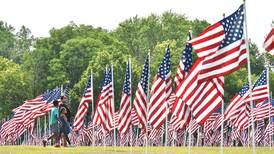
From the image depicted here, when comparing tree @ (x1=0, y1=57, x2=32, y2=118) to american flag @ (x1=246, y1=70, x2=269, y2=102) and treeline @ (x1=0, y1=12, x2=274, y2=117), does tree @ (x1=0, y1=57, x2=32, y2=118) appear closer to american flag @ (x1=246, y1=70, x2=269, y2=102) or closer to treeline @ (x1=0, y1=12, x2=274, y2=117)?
treeline @ (x1=0, y1=12, x2=274, y2=117)

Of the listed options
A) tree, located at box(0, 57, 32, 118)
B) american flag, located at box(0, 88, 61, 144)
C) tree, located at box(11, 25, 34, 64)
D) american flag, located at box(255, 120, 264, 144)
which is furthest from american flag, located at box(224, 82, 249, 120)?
tree, located at box(11, 25, 34, 64)

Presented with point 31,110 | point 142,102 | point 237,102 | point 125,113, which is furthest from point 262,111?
point 142,102

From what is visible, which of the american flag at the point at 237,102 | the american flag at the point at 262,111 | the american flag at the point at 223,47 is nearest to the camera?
the american flag at the point at 223,47

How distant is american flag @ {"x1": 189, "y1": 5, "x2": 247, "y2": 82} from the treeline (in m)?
57.0

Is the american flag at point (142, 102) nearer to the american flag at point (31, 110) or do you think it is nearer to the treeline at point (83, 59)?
the american flag at point (31, 110)

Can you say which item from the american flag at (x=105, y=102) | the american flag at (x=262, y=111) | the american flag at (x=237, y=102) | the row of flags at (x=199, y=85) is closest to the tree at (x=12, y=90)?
the american flag at (x=262, y=111)

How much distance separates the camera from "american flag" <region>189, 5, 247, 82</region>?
22.1m

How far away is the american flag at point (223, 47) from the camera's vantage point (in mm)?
22109

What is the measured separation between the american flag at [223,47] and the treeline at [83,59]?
2245 inches

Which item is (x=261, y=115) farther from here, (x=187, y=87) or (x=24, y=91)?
(x=24, y=91)

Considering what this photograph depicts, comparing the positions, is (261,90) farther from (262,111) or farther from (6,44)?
(6,44)

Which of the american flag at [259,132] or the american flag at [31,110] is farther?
the american flag at [259,132]

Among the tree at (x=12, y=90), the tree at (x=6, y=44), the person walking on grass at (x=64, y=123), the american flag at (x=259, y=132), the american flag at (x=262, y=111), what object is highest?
the tree at (x=6, y=44)

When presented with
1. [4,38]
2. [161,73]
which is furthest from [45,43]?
[161,73]
